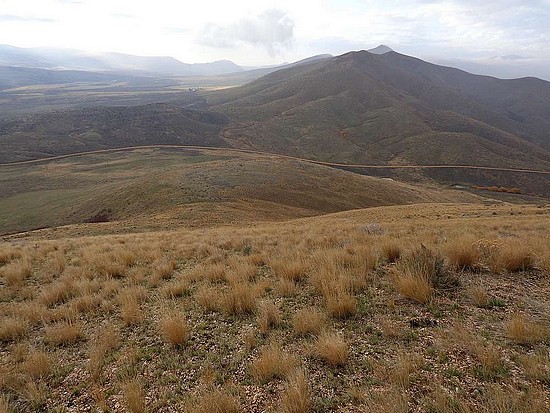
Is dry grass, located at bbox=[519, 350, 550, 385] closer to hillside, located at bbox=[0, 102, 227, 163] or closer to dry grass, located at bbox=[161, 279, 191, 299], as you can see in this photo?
dry grass, located at bbox=[161, 279, 191, 299]

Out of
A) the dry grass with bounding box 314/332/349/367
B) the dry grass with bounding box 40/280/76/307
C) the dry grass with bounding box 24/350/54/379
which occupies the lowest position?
the dry grass with bounding box 40/280/76/307

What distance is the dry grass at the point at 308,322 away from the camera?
5516 mm

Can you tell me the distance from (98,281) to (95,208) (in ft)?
131

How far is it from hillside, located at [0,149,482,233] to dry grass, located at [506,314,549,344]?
26.8 metres

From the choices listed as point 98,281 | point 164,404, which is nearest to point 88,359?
point 164,404

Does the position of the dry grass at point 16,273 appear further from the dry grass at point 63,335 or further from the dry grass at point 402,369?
the dry grass at point 402,369

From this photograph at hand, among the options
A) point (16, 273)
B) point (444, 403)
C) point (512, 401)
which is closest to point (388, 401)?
point (444, 403)

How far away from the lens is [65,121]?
122 meters

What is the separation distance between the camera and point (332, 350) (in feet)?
15.5

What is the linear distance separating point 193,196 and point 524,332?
39.3m

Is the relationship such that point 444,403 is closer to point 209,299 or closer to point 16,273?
point 209,299

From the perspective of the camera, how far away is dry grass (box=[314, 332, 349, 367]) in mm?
4668

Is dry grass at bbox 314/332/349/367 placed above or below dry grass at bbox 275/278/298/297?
above

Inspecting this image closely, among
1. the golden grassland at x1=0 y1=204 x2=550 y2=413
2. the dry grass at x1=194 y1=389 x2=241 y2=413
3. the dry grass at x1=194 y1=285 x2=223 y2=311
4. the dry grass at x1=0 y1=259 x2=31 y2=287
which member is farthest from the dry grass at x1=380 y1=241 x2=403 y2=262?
the dry grass at x1=0 y1=259 x2=31 y2=287
